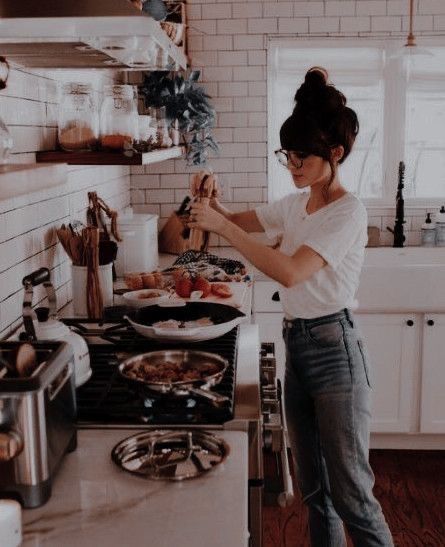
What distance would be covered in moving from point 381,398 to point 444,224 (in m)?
1.10

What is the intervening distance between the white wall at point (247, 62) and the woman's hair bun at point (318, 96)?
2074 millimetres

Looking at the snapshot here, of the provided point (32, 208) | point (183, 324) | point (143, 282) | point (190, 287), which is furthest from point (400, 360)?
point (32, 208)

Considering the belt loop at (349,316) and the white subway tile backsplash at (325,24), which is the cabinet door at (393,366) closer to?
the belt loop at (349,316)

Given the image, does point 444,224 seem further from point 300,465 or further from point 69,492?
point 69,492

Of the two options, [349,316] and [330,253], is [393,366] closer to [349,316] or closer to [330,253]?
[349,316]

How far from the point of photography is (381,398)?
392 cm

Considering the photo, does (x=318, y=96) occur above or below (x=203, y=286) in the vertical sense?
above

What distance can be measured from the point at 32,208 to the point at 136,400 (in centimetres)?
101

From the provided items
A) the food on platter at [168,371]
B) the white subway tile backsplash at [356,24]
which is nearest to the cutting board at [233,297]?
the food on platter at [168,371]

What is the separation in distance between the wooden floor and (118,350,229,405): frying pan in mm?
1389

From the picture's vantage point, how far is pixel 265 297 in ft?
12.6

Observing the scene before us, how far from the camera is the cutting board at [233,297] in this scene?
2.78m

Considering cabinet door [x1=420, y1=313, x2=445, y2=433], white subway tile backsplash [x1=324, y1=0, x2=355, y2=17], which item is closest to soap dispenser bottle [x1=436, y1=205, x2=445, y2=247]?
cabinet door [x1=420, y1=313, x2=445, y2=433]

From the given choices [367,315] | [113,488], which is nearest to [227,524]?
[113,488]
